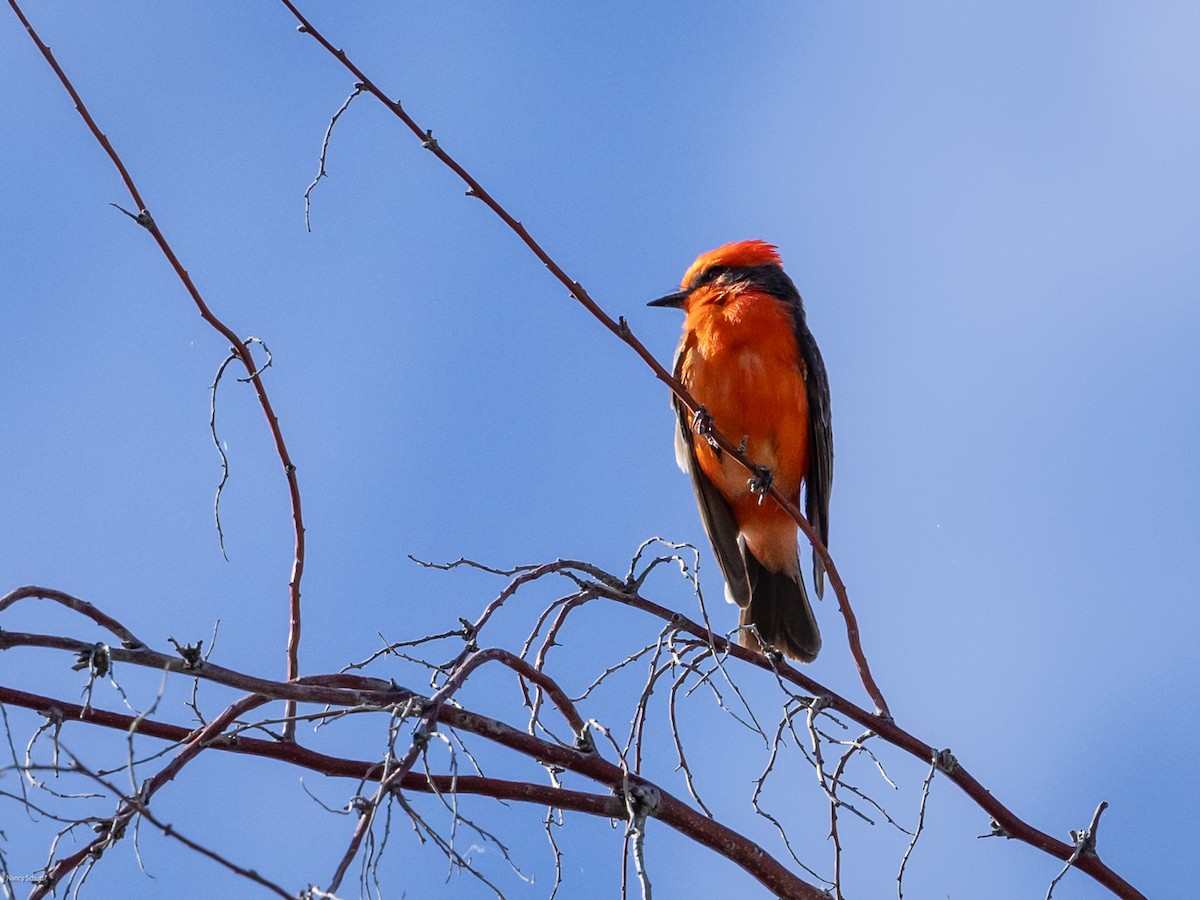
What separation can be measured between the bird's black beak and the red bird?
0.23 meters

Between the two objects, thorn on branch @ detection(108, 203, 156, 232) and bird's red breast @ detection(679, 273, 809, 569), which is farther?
bird's red breast @ detection(679, 273, 809, 569)

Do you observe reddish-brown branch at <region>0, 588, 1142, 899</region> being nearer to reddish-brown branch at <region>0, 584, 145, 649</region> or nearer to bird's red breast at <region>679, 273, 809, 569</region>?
reddish-brown branch at <region>0, 584, 145, 649</region>

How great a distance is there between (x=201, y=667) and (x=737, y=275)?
483 centimetres

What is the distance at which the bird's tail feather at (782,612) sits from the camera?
18.9 feet

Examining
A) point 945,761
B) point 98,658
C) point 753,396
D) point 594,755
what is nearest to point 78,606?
point 98,658

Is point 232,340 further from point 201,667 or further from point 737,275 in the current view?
point 737,275

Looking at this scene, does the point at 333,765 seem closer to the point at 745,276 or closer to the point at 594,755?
the point at 594,755

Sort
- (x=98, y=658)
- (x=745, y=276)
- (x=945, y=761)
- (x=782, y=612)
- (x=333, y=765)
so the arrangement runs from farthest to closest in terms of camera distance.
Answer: (x=745, y=276) → (x=782, y=612) → (x=945, y=761) → (x=333, y=765) → (x=98, y=658)

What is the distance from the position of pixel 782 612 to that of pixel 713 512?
0.53 metres

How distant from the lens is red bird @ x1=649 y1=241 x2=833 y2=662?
18.8ft

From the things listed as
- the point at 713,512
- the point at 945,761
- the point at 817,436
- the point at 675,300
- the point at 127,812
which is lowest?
the point at 127,812

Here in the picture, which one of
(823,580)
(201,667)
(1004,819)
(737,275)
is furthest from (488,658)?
(737,275)

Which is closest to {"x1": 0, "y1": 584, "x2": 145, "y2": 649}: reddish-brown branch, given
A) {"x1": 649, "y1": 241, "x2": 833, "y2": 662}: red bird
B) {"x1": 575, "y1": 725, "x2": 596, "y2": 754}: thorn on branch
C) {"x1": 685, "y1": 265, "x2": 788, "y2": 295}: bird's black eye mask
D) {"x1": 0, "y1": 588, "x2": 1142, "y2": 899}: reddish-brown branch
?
{"x1": 0, "y1": 588, "x2": 1142, "y2": 899}: reddish-brown branch

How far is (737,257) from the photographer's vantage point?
6.63 meters
